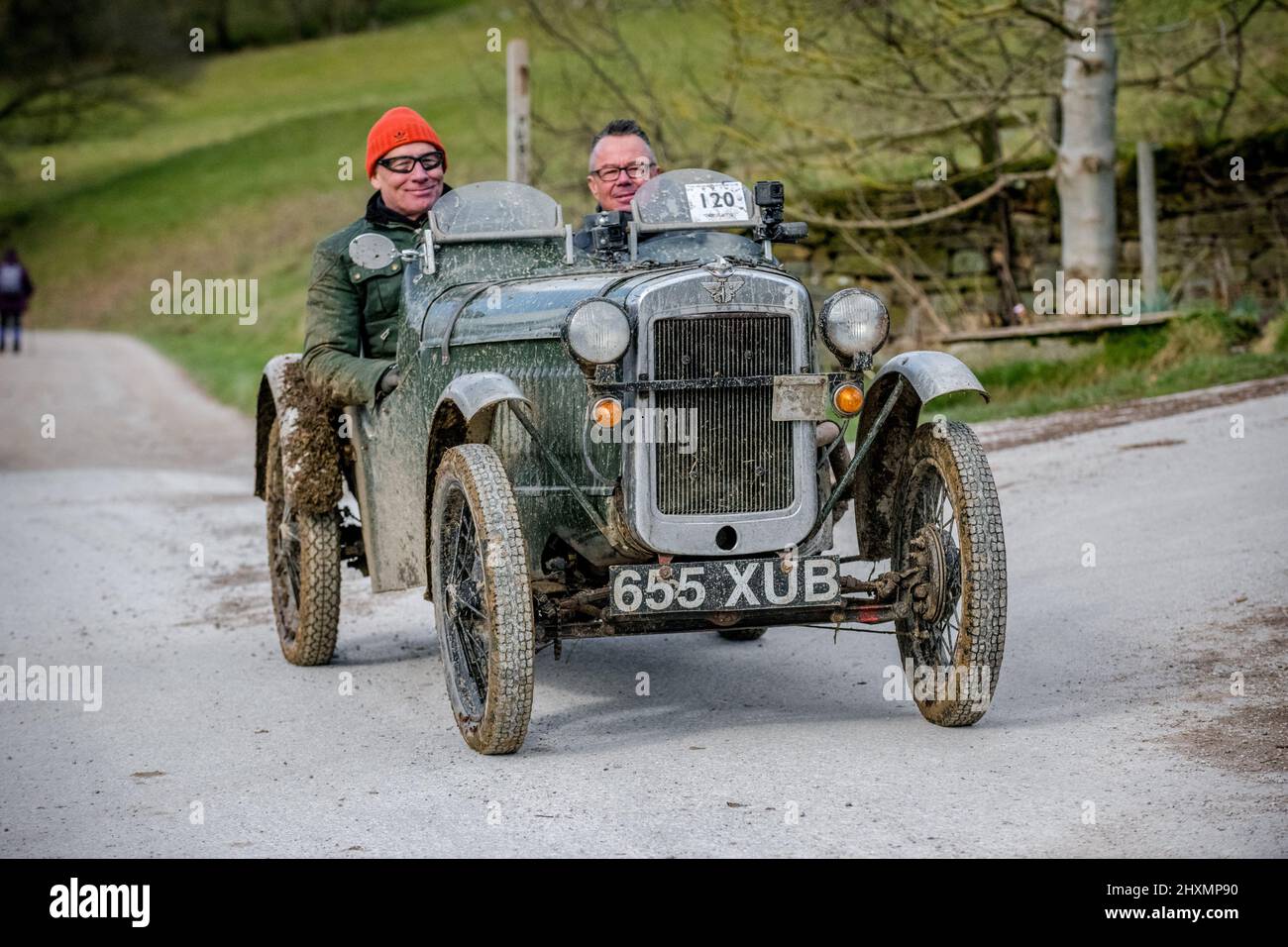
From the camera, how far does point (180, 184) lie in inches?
2142

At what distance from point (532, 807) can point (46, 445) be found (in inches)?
625

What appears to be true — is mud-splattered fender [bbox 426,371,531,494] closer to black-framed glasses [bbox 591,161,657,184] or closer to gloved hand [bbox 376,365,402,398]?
gloved hand [bbox 376,365,402,398]

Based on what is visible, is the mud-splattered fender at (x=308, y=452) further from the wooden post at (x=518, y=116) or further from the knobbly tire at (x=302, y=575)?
the wooden post at (x=518, y=116)

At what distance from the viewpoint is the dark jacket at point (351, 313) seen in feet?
25.1

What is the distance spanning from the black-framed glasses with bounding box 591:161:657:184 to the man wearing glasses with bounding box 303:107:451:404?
721mm

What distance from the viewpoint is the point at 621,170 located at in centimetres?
796

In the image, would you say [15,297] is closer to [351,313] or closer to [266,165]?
[266,165]

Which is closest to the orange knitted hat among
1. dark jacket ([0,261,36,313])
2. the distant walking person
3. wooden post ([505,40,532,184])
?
wooden post ([505,40,532,184])

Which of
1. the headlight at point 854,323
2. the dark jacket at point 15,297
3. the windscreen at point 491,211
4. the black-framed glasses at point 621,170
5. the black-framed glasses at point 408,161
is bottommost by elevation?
the headlight at point 854,323

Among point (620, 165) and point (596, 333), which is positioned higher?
point (620, 165)

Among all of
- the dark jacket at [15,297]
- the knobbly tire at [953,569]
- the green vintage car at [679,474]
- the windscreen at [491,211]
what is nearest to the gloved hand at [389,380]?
the green vintage car at [679,474]

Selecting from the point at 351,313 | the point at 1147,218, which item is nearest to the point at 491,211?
the point at 351,313

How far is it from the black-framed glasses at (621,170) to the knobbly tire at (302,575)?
6.28 feet

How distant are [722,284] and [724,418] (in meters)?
0.46
